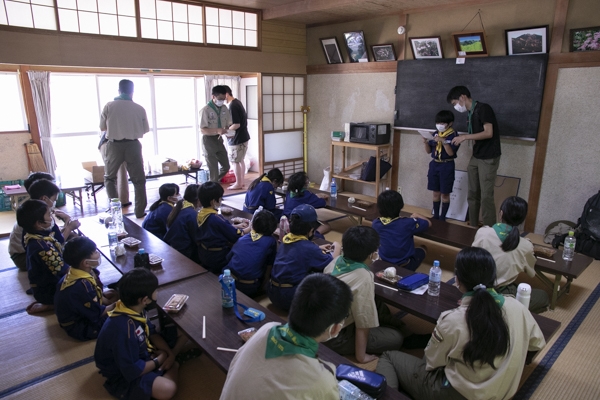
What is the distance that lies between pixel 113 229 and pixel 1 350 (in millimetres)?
1128

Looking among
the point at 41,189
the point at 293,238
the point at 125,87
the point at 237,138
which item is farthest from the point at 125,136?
the point at 293,238

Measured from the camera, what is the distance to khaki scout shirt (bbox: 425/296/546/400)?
1.73 m

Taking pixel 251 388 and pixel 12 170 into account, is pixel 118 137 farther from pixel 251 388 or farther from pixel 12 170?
pixel 251 388

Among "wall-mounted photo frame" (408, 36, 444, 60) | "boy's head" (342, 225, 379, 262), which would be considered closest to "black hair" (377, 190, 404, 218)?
"boy's head" (342, 225, 379, 262)

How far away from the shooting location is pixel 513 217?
294 cm

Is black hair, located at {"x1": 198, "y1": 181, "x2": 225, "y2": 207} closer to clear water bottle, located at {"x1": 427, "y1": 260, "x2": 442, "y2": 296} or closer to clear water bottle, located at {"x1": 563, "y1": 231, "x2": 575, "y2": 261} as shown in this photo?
clear water bottle, located at {"x1": 427, "y1": 260, "x2": 442, "y2": 296}

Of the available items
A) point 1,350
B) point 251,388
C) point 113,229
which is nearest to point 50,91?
point 113,229

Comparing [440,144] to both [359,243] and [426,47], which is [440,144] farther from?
[359,243]

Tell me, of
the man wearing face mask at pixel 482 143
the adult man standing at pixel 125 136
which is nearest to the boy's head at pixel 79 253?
the adult man standing at pixel 125 136

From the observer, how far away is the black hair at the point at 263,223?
300cm

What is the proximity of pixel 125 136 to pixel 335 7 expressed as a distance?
3.19 m

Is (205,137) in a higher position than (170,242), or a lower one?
higher

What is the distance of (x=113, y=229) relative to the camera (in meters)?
3.48

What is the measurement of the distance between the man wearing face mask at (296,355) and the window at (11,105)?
6520 mm
